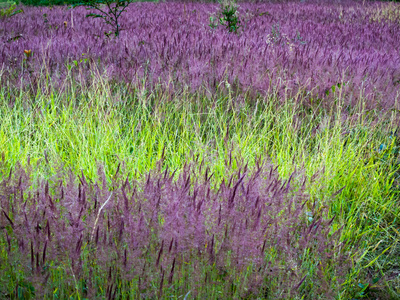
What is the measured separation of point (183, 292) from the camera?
4.32ft

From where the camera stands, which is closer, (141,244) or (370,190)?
(141,244)

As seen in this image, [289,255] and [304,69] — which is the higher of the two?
[304,69]

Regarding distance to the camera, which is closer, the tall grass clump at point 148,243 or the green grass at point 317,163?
the tall grass clump at point 148,243

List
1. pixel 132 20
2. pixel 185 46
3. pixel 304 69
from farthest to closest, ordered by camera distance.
→ pixel 132 20, pixel 185 46, pixel 304 69

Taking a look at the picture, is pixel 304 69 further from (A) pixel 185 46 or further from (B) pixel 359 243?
(B) pixel 359 243

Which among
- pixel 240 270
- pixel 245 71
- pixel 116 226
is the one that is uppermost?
pixel 245 71

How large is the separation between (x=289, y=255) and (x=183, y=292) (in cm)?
41

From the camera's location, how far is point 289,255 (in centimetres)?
136

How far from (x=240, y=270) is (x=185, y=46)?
11.4 ft

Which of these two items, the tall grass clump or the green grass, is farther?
the green grass

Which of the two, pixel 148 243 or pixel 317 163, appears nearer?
pixel 148 243

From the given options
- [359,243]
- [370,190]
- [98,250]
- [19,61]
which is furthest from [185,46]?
[98,250]

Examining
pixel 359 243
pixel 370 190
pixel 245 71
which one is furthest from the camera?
pixel 245 71

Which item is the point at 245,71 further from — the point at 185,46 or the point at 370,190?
the point at 370,190
